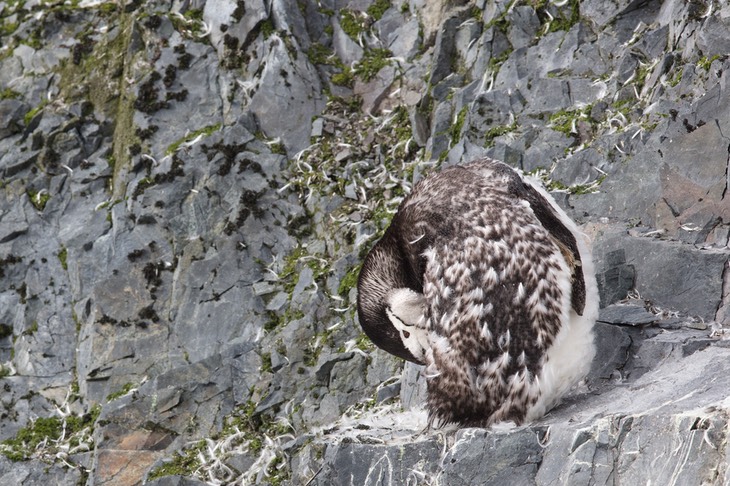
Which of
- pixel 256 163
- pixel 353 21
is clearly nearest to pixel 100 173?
pixel 256 163

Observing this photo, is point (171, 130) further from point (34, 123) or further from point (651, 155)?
point (651, 155)

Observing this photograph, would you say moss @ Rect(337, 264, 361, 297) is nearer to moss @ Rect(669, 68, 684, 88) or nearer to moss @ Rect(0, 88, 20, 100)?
moss @ Rect(669, 68, 684, 88)

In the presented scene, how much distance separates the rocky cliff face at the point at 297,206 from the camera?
7891 millimetres

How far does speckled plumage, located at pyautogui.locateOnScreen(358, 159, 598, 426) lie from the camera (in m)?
6.66

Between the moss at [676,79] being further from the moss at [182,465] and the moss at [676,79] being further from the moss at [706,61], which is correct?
the moss at [182,465]

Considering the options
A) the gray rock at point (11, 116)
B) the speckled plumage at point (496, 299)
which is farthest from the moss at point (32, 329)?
the speckled plumage at point (496, 299)

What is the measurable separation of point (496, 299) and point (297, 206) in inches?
209

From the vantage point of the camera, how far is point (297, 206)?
1146cm

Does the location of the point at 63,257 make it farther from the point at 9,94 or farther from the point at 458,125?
the point at 458,125

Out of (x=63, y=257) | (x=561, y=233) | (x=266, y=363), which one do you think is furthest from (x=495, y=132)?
(x=63, y=257)

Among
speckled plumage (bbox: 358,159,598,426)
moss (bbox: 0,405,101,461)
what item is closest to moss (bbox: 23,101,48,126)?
moss (bbox: 0,405,101,461)

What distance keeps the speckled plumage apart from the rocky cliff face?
0.39 m

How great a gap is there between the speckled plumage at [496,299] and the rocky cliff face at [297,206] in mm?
393

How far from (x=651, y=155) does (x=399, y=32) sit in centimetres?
509
